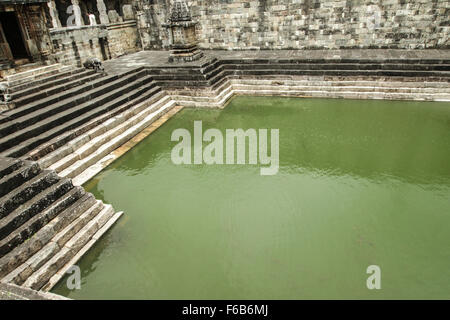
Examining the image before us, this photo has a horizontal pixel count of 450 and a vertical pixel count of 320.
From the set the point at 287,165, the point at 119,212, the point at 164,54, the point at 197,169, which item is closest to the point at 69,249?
the point at 119,212

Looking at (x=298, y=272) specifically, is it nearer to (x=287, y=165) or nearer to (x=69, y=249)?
(x=287, y=165)

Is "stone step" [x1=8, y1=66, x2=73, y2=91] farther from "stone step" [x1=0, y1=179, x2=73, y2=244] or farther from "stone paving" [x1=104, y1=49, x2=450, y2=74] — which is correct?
"stone step" [x1=0, y1=179, x2=73, y2=244]

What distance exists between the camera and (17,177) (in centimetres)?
460

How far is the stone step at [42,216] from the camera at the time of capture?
407 cm

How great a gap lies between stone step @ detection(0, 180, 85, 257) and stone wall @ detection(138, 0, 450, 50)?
10.0 metres

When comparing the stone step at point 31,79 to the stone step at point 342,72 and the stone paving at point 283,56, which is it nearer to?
the stone paving at point 283,56

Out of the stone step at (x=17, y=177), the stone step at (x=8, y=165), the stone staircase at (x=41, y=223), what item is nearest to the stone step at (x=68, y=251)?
the stone staircase at (x=41, y=223)

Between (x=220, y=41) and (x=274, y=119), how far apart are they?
237 inches

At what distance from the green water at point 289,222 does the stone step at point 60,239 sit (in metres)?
0.41

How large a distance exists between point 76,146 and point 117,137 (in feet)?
3.67

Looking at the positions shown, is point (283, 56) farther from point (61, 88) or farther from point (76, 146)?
point (76, 146)

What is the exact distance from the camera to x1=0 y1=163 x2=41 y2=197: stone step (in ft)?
14.5

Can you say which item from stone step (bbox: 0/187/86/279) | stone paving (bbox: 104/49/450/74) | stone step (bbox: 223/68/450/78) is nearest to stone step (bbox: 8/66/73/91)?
stone paving (bbox: 104/49/450/74)

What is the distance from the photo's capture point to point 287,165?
654 centimetres
